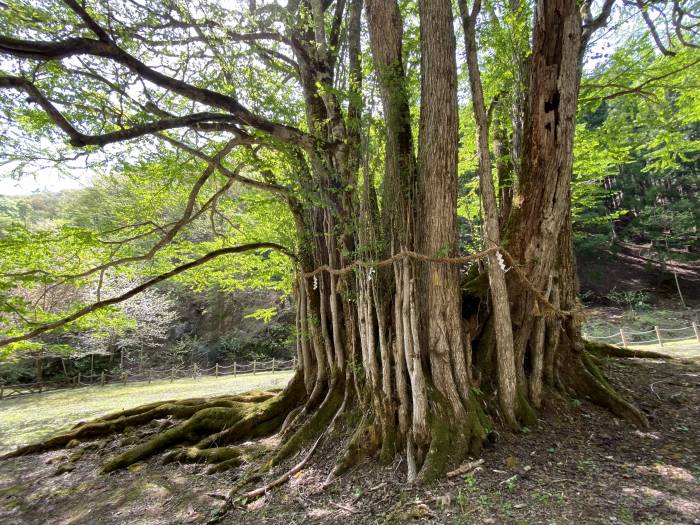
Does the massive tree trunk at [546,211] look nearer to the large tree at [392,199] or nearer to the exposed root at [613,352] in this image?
the large tree at [392,199]

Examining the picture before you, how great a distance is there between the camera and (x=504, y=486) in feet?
8.46

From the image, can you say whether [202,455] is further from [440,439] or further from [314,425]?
[440,439]

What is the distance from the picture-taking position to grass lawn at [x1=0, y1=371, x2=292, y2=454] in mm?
8164

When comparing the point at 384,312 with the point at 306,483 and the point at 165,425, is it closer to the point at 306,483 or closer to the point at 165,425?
Answer: the point at 306,483

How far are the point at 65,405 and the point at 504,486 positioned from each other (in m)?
14.2

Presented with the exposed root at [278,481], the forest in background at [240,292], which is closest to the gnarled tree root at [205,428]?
the exposed root at [278,481]

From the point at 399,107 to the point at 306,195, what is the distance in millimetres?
1392

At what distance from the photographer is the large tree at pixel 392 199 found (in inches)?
129

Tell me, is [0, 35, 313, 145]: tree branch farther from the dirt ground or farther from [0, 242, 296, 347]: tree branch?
the dirt ground

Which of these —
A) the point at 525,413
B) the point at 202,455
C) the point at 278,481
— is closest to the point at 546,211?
the point at 525,413

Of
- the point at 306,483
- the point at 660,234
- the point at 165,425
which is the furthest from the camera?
the point at 660,234

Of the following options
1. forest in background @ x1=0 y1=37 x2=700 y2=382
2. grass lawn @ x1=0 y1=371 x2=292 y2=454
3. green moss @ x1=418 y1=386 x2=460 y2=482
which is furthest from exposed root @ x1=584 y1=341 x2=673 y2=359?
grass lawn @ x1=0 y1=371 x2=292 y2=454

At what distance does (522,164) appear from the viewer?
3705 millimetres

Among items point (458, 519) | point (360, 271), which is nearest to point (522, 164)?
point (360, 271)
